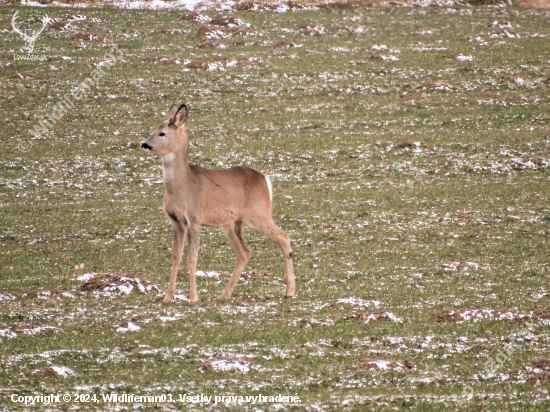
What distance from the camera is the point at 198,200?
1491cm

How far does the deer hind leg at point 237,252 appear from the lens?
51.0ft

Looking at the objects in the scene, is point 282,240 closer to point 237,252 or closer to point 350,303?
point 237,252

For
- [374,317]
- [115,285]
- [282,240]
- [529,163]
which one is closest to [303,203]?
[529,163]

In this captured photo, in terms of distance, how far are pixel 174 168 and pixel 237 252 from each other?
2.03m

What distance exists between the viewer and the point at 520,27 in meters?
47.9

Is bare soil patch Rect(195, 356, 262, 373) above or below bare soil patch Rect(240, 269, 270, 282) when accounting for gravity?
above

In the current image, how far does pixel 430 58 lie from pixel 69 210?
77.6 ft

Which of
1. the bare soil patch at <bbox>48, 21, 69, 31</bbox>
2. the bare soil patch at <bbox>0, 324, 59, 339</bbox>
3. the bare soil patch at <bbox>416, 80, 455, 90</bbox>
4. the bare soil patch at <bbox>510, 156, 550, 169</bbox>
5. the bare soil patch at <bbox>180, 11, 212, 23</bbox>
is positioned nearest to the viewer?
the bare soil patch at <bbox>0, 324, 59, 339</bbox>

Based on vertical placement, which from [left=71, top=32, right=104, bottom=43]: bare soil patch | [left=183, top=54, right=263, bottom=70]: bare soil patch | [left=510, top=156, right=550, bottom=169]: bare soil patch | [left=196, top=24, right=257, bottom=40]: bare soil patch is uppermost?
[left=196, top=24, right=257, bottom=40]: bare soil patch

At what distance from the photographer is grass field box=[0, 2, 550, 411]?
36.8 feet

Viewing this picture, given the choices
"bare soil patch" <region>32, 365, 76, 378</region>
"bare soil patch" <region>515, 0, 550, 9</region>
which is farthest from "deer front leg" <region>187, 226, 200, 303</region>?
"bare soil patch" <region>515, 0, 550, 9</region>

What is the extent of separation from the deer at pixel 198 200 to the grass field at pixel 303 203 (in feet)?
2.87

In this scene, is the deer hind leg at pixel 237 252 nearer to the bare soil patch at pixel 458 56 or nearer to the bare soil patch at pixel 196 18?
the bare soil patch at pixel 458 56

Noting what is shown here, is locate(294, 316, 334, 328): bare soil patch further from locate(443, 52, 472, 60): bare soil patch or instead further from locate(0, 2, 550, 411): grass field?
locate(443, 52, 472, 60): bare soil patch
